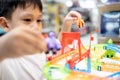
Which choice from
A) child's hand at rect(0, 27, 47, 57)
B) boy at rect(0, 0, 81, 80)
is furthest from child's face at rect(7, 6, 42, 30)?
child's hand at rect(0, 27, 47, 57)

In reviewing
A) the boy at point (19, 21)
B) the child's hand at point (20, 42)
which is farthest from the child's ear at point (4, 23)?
the child's hand at point (20, 42)

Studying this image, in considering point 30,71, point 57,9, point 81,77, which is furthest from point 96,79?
point 57,9

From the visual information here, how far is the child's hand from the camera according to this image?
0.30m

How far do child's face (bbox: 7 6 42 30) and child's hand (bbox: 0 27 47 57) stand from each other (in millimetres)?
343

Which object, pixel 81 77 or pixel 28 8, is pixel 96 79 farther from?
pixel 28 8

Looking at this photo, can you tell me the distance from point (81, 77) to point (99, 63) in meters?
0.13

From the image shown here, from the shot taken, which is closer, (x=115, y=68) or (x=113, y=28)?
(x=115, y=68)

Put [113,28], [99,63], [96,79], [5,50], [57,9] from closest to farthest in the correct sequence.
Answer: [5,50], [96,79], [99,63], [113,28], [57,9]

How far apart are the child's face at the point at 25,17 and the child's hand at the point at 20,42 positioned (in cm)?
34

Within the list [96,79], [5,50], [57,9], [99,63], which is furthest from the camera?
[57,9]

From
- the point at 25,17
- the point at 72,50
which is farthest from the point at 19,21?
the point at 72,50

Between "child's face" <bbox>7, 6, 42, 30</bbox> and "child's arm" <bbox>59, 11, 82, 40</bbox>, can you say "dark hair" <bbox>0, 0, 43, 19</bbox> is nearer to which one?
"child's face" <bbox>7, 6, 42, 30</bbox>

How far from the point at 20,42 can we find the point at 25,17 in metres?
0.39

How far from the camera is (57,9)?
2730 mm
